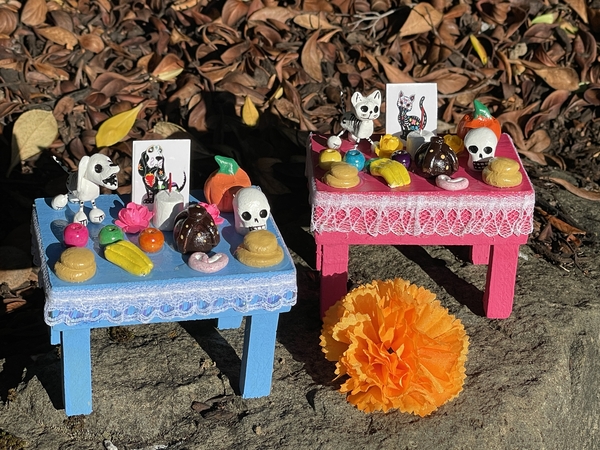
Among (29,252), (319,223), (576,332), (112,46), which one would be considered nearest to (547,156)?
(576,332)

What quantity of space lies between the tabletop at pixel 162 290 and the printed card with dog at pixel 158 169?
216 mm

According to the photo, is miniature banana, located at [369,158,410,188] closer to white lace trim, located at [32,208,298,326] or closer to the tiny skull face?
white lace trim, located at [32,208,298,326]

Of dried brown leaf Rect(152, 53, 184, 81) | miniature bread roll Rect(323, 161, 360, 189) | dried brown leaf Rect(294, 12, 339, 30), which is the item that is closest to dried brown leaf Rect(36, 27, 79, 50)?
dried brown leaf Rect(152, 53, 184, 81)

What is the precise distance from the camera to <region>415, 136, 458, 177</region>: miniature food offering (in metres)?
2.99

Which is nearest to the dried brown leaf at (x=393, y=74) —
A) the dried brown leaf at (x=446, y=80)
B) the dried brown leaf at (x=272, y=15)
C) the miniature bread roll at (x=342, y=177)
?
the dried brown leaf at (x=446, y=80)

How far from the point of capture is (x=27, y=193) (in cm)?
356

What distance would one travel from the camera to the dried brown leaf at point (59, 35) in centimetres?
378

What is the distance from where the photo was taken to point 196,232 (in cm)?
263

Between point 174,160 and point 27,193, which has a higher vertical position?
point 174,160

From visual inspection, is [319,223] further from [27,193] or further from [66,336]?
[27,193]

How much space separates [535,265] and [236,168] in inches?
42.8

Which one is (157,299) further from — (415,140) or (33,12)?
(33,12)

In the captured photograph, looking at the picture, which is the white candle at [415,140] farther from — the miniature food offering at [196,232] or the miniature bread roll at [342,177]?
the miniature food offering at [196,232]

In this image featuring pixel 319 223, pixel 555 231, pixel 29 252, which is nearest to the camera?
pixel 319 223
